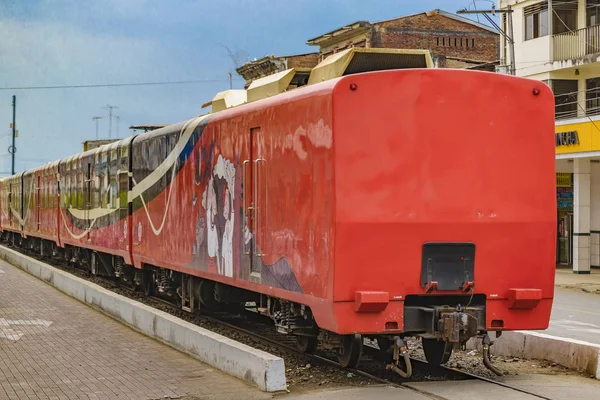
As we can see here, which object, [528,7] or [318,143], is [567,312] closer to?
[318,143]

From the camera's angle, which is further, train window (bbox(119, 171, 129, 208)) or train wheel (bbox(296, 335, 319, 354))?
train window (bbox(119, 171, 129, 208))

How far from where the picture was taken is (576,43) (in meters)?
32.7

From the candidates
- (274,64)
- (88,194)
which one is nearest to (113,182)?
(88,194)

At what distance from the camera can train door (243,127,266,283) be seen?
11.6 metres

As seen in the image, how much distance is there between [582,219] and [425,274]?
2253cm

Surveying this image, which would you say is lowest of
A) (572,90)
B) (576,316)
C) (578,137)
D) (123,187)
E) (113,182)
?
(576,316)

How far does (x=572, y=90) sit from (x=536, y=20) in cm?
297

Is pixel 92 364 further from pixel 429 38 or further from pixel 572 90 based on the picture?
pixel 429 38

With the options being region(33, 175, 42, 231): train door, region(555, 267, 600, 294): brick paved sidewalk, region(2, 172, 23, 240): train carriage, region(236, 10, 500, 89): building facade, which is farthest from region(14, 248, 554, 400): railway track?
region(236, 10, 500, 89): building facade

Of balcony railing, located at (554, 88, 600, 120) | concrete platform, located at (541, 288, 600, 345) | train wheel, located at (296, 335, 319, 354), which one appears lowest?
concrete platform, located at (541, 288, 600, 345)

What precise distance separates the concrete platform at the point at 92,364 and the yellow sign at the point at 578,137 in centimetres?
1833

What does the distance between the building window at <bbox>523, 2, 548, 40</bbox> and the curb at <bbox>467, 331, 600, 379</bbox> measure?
23.3m

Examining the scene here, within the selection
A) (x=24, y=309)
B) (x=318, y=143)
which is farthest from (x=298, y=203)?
(x=24, y=309)

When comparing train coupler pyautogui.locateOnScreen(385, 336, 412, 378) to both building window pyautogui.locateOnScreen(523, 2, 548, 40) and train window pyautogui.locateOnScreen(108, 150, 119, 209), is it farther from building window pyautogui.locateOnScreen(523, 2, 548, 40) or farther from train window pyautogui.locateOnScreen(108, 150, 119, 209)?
building window pyautogui.locateOnScreen(523, 2, 548, 40)
